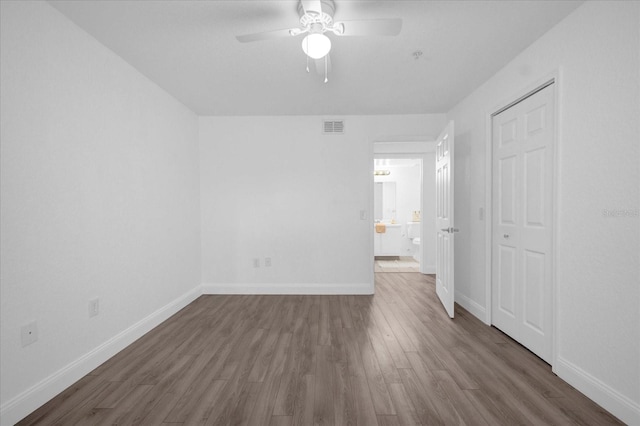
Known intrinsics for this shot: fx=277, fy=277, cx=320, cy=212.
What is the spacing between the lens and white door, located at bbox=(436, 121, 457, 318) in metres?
3.07

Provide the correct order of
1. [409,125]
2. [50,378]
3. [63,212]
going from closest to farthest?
[50,378]
[63,212]
[409,125]

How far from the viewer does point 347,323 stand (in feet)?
9.74

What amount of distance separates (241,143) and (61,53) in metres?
2.24

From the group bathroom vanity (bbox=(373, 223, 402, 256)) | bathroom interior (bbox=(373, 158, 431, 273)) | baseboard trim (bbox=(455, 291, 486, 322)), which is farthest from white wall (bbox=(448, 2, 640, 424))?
bathroom vanity (bbox=(373, 223, 402, 256))

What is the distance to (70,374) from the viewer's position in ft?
6.36

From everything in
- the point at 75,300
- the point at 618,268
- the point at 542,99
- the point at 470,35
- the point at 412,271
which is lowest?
the point at 412,271

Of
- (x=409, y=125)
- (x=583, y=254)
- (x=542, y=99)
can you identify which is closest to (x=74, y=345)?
(x=583, y=254)

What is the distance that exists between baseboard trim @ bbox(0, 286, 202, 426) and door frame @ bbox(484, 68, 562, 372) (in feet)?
11.5

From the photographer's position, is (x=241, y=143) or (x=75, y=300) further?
A: (x=241, y=143)

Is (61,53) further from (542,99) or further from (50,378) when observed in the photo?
(542,99)

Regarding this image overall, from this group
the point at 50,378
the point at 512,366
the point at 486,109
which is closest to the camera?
the point at 50,378

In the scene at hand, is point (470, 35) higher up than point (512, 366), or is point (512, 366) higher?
point (470, 35)

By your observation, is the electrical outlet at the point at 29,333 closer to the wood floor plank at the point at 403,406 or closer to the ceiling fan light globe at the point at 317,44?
the wood floor plank at the point at 403,406

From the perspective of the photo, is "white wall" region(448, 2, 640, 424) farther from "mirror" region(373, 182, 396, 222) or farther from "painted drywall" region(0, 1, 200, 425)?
"mirror" region(373, 182, 396, 222)
